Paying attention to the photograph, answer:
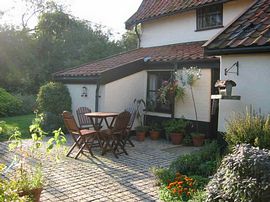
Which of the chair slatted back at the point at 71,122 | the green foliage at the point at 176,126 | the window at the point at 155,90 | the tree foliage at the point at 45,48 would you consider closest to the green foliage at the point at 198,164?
the chair slatted back at the point at 71,122

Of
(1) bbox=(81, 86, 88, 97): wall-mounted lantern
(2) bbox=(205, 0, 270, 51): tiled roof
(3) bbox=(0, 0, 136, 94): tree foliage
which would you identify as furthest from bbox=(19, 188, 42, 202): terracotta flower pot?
(3) bbox=(0, 0, 136, 94): tree foliage

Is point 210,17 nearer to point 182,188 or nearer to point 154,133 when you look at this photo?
point 154,133

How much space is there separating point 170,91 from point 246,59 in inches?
170

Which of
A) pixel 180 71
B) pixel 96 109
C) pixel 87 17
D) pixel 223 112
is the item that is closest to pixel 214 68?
pixel 180 71

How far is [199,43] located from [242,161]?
8821 millimetres

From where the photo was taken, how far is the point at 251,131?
567 cm

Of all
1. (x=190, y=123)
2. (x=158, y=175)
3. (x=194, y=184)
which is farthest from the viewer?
(x=190, y=123)

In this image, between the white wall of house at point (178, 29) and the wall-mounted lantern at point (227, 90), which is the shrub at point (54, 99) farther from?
the wall-mounted lantern at point (227, 90)

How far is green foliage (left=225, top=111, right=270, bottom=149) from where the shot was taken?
5422 mm

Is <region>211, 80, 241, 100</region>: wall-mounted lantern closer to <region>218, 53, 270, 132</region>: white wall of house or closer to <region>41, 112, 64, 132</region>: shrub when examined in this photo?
<region>218, 53, 270, 132</region>: white wall of house

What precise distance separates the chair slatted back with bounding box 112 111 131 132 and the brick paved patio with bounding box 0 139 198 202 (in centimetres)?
76

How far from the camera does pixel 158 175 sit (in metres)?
6.14

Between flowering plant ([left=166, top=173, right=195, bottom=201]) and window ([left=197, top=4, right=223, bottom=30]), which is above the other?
window ([left=197, top=4, right=223, bottom=30])

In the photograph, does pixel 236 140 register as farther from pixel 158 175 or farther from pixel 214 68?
pixel 214 68
